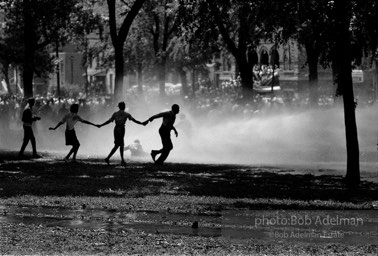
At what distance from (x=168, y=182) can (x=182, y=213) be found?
612cm

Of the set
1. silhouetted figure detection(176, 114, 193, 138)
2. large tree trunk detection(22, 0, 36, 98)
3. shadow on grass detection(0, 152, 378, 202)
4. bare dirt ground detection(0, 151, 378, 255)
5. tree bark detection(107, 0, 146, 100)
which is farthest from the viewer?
large tree trunk detection(22, 0, 36, 98)

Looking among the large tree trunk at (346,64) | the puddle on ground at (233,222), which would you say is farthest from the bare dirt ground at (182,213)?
the large tree trunk at (346,64)

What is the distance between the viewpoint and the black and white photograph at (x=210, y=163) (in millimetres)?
14445

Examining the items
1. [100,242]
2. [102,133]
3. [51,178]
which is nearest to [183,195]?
[51,178]

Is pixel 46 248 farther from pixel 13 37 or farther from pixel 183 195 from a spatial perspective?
pixel 13 37

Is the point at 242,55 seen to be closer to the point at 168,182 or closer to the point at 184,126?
the point at 184,126

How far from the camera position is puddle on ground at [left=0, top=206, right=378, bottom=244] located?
47.9 ft

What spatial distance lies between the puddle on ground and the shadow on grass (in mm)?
2785

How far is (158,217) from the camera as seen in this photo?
16516 millimetres

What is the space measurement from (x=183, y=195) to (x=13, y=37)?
42018mm

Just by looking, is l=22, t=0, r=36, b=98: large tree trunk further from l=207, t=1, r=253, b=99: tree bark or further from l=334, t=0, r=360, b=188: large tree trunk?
l=334, t=0, r=360, b=188: large tree trunk

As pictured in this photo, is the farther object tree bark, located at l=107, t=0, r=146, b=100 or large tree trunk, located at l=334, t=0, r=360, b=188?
tree bark, located at l=107, t=0, r=146, b=100

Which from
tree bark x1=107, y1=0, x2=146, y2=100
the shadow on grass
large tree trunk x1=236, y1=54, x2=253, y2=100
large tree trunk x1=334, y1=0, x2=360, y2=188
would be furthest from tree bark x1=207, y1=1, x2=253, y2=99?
large tree trunk x1=334, y1=0, x2=360, y2=188

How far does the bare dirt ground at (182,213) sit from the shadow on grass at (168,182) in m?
0.02
